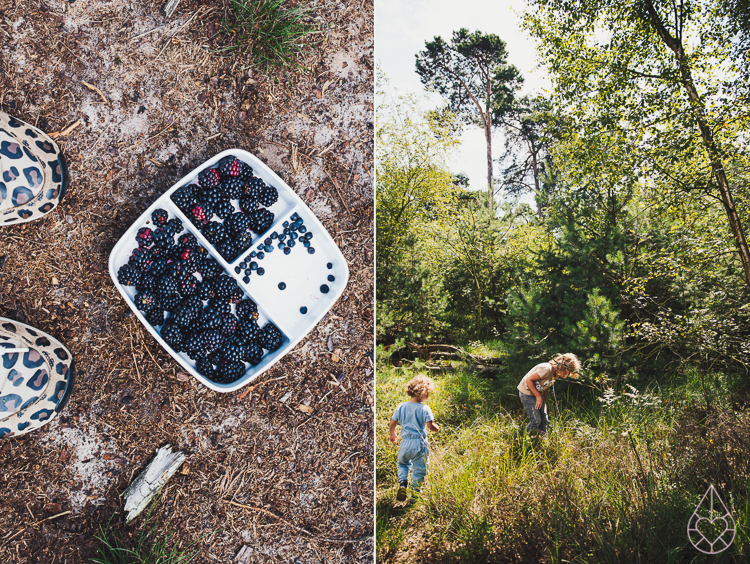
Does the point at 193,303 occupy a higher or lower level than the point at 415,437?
higher

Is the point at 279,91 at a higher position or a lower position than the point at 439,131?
lower

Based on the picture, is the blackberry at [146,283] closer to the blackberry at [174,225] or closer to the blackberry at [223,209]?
the blackberry at [174,225]

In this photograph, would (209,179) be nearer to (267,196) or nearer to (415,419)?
(267,196)

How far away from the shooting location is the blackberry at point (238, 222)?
76.9 inches

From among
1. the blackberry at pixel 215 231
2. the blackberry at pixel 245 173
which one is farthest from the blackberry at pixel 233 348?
the blackberry at pixel 245 173

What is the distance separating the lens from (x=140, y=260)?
75.7 inches

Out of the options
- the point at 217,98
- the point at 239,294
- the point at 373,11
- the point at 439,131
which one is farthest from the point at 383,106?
the point at 239,294

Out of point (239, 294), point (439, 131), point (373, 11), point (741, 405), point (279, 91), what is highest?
point (439, 131)

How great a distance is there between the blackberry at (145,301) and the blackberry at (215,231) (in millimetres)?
437

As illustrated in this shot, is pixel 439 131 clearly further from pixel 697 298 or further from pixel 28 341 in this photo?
pixel 28 341

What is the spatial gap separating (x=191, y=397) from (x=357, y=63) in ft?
7.88

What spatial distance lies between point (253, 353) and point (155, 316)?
21.4 inches

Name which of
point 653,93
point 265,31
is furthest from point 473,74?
point 265,31

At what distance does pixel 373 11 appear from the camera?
7.97ft
